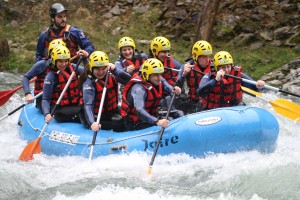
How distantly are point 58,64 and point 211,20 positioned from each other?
267 inches

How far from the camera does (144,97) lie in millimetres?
8172

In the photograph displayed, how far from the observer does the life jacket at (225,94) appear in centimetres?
873

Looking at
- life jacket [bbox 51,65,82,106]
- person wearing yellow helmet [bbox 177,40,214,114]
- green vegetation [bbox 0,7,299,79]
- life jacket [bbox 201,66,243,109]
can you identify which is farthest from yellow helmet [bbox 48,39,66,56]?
green vegetation [bbox 0,7,299,79]

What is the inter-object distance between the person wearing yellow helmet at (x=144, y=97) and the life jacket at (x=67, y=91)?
3.61 feet

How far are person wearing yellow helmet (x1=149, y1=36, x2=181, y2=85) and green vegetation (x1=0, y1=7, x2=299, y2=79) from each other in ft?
15.6

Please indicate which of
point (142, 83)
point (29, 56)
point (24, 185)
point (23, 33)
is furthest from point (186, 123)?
point (23, 33)

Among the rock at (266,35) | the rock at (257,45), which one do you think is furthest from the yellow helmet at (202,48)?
the rock at (266,35)

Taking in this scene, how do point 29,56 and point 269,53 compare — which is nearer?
point 269,53

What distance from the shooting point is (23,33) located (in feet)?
60.8

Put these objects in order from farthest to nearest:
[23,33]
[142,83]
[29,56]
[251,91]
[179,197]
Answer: [23,33] → [29,56] → [251,91] → [142,83] → [179,197]

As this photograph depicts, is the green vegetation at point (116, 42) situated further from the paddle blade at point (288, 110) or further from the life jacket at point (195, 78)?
the paddle blade at point (288, 110)

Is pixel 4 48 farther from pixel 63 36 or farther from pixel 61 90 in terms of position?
pixel 61 90

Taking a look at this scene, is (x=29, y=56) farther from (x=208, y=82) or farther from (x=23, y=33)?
(x=208, y=82)

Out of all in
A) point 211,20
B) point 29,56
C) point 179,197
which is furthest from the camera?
point 29,56
